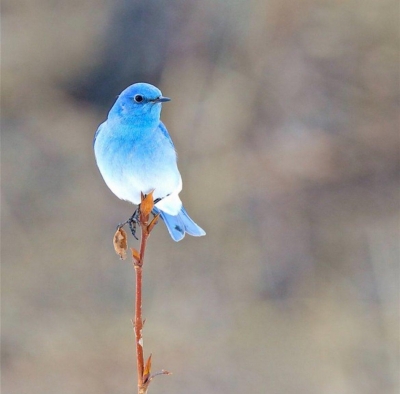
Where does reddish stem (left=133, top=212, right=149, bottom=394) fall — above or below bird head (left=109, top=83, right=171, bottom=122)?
below

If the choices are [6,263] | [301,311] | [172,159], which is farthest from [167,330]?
[172,159]

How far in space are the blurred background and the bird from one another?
425 centimetres

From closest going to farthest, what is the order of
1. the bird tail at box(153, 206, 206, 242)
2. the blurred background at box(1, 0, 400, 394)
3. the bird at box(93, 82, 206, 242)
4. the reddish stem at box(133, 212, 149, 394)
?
the reddish stem at box(133, 212, 149, 394) < the bird at box(93, 82, 206, 242) < the bird tail at box(153, 206, 206, 242) < the blurred background at box(1, 0, 400, 394)

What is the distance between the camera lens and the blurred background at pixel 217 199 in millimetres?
7320

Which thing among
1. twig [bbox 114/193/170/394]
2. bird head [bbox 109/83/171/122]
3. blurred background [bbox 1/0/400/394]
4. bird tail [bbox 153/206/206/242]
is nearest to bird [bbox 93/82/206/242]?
bird head [bbox 109/83/171/122]

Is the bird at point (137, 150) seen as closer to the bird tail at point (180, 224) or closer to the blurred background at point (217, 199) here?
the bird tail at point (180, 224)

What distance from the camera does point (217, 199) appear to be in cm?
745

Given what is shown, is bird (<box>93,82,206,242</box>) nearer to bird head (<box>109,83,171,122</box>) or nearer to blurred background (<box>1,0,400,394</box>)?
bird head (<box>109,83,171,122</box>)

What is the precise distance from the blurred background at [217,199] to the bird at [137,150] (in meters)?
4.25

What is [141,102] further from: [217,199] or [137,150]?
[217,199]

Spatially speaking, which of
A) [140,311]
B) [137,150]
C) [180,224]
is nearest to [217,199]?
[180,224]

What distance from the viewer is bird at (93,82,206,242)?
2.83 meters

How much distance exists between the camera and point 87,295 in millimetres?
7582

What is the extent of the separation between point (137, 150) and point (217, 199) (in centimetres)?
463
